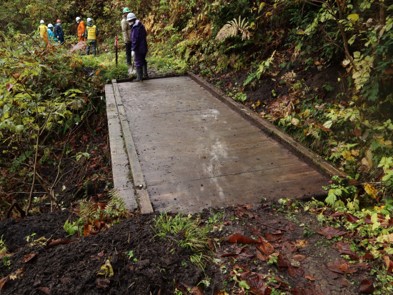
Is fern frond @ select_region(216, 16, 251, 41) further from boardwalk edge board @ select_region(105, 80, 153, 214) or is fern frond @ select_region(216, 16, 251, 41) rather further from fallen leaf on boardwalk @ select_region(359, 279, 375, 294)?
fallen leaf on boardwalk @ select_region(359, 279, 375, 294)

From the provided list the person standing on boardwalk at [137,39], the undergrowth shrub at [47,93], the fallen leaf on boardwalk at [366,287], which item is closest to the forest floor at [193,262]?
the fallen leaf on boardwalk at [366,287]

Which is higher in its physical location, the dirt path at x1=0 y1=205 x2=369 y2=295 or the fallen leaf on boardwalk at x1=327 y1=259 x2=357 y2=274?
Answer: the fallen leaf on boardwalk at x1=327 y1=259 x2=357 y2=274

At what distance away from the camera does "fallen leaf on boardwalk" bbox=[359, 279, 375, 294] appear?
10.5ft

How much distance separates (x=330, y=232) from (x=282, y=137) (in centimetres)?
265

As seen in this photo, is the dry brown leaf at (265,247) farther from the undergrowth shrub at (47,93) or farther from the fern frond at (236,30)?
the fern frond at (236,30)

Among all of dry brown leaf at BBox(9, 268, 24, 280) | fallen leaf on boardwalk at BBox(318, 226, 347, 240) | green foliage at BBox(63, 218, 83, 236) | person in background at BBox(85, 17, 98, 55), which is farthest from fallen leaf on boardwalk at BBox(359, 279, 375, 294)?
person in background at BBox(85, 17, 98, 55)

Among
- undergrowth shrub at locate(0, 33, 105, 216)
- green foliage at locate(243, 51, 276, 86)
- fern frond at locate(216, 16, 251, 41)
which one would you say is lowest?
undergrowth shrub at locate(0, 33, 105, 216)

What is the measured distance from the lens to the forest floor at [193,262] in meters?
3.21

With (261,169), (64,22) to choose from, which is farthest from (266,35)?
(64,22)

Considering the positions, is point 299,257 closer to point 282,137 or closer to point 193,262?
point 193,262

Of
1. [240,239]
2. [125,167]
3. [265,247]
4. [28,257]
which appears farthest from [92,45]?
[265,247]

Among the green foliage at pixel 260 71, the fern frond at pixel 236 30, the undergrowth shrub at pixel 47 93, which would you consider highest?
the fern frond at pixel 236 30

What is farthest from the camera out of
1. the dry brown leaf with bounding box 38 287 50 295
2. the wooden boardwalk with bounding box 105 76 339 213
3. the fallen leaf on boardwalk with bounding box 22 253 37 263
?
the wooden boardwalk with bounding box 105 76 339 213

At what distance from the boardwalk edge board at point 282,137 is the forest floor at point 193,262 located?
1.07m
